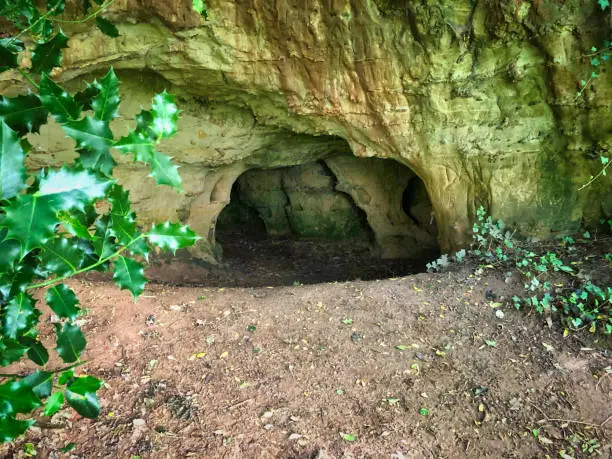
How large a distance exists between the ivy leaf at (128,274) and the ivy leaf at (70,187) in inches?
13.9

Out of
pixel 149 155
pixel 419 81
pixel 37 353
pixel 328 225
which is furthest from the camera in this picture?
pixel 328 225

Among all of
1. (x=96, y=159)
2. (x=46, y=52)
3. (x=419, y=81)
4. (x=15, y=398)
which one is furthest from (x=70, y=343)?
(x=419, y=81)

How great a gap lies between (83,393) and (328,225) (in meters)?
8.25

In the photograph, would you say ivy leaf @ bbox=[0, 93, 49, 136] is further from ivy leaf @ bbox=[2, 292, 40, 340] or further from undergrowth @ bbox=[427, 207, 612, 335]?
undergrowth @ bbox=[427, 207, 612, 335]

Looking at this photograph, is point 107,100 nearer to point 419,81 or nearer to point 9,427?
point 9,427

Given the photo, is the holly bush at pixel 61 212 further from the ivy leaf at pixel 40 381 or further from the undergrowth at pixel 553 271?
the undergrowth at pixel 553 271

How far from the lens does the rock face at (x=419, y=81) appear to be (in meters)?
4.31

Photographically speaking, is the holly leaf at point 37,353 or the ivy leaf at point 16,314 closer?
the ivy leaf at point 16,314

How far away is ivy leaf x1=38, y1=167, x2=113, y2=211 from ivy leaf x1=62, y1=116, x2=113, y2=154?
0.16 meters

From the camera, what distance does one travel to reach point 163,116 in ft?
3.16

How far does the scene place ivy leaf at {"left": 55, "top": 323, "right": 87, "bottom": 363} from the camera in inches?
47.1

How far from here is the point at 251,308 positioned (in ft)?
13.6

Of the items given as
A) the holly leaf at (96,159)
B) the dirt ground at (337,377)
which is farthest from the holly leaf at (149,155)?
the dirt ground at (337,377)

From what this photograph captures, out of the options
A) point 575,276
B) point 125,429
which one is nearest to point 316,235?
point 575,276
